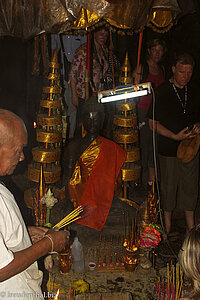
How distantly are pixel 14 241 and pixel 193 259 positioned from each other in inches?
37.6

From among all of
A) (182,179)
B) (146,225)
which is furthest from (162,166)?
(146,225)

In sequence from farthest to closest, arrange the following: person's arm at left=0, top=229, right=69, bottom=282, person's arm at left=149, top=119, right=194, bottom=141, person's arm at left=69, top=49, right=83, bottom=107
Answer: person's arm at left=69, top=49, right=83, bottom=107 → person's arm at left=149, top=119, right=194, bottom=141 → person's arm at left=0, top=229, right=69, bottom=282

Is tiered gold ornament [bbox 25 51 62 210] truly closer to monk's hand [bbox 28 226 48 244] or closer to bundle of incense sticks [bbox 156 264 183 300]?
monk's hand [bbox 28 226 48 244]

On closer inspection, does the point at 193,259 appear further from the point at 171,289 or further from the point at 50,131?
the point at 50,131

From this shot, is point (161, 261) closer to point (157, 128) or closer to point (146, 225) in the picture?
point (146, 225)

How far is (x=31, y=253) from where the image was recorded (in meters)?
1.82

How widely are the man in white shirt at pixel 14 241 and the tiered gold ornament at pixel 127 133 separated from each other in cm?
265

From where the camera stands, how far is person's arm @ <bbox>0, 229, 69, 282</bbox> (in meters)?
1.69

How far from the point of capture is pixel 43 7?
4301 mm

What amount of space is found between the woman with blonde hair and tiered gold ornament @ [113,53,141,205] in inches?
110

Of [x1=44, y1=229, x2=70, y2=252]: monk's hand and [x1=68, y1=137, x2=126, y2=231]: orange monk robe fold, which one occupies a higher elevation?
[x1=44, y1=229, x2=70, y2=252]: monk's hand

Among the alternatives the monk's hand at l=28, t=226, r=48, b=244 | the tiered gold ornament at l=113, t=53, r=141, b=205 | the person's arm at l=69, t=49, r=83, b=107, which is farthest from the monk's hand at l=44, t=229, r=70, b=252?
the person's arm at l=69, t=49, r=83, b=107

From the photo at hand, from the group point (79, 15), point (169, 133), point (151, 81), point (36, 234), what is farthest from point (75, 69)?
point (36, 234)

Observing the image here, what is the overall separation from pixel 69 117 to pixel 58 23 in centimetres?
289
